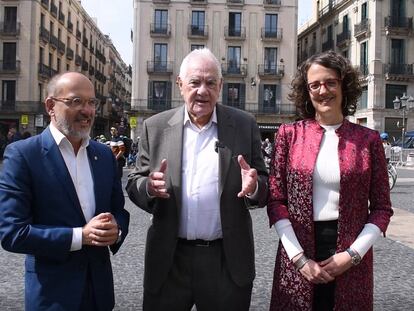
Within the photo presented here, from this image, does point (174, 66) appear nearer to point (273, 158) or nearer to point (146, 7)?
point (146, 7)

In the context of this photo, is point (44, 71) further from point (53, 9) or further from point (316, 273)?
point (316, 273)

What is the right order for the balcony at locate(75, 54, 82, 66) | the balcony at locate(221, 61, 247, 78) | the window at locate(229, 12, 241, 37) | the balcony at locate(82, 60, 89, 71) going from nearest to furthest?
the balcony at locate(221, 61, 247, 78) → the window at locate(229, 12, 241, 37) → the balcony at locate(75, 54, 82, 66) → the balcony at locate(82, 60, 89, 71)

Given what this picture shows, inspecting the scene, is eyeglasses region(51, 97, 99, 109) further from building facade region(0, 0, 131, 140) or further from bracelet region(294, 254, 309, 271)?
building facade region(0, 0, 131, 140)

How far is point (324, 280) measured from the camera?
91.0 inches

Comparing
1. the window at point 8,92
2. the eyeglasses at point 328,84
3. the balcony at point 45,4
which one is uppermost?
the balcony at point 45,4

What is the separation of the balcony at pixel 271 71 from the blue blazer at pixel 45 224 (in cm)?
3797

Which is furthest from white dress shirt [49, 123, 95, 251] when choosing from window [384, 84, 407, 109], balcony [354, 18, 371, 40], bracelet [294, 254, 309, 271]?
balcony [354, 18, 371, 40]

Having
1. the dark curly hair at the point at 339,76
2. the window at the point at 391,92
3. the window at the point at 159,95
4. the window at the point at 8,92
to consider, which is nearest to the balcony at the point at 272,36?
the window at the point at 159,95

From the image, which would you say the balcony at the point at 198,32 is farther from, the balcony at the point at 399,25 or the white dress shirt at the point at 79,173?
the white dress shirt at the point at 79,173

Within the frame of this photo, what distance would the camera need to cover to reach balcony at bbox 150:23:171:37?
38844 mm

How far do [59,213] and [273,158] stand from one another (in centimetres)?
108

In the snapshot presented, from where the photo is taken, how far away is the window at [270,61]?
130 ft

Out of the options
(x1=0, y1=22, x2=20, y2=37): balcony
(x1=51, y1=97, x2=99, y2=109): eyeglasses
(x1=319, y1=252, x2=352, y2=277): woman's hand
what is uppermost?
(x1=0, y1=22, x2=20, y2=37): balcony

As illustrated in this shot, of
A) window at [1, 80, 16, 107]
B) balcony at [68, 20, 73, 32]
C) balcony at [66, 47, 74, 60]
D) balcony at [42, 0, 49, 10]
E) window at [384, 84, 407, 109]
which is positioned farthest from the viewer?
balcony at [68, 20, 73, 32]
